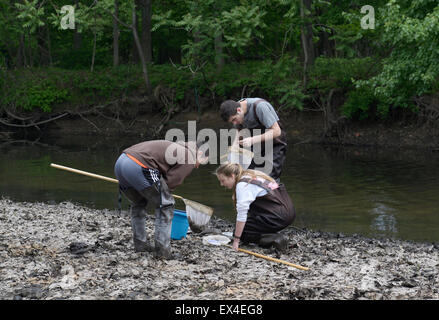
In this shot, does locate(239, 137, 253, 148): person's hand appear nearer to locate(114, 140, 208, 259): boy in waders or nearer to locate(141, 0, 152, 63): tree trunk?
locate(114, 140, 208, 259): boy in waders

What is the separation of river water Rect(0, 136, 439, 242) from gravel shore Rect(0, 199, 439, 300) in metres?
1.79

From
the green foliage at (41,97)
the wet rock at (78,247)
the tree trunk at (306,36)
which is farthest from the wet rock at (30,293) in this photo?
the green foliage at (41,97)

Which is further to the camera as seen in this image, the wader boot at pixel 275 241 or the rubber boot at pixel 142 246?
the wader boot at pixel 275 241

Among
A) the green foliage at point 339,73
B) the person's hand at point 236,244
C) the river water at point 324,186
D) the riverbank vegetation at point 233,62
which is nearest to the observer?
the person's hand at point 236,244

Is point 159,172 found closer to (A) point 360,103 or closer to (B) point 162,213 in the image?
(B) point 162,213

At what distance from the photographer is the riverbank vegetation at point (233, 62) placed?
17.9 metres

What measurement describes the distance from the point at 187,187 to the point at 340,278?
8.07m

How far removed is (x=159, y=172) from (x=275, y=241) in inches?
67.9

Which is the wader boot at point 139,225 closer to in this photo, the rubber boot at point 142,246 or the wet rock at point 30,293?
the rubber boot at point 142,246

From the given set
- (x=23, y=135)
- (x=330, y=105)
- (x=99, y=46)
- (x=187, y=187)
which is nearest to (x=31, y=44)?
(x=99, y=46)

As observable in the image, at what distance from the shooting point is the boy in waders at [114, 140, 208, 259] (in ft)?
21.3

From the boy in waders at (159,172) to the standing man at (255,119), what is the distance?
820 millimetres
